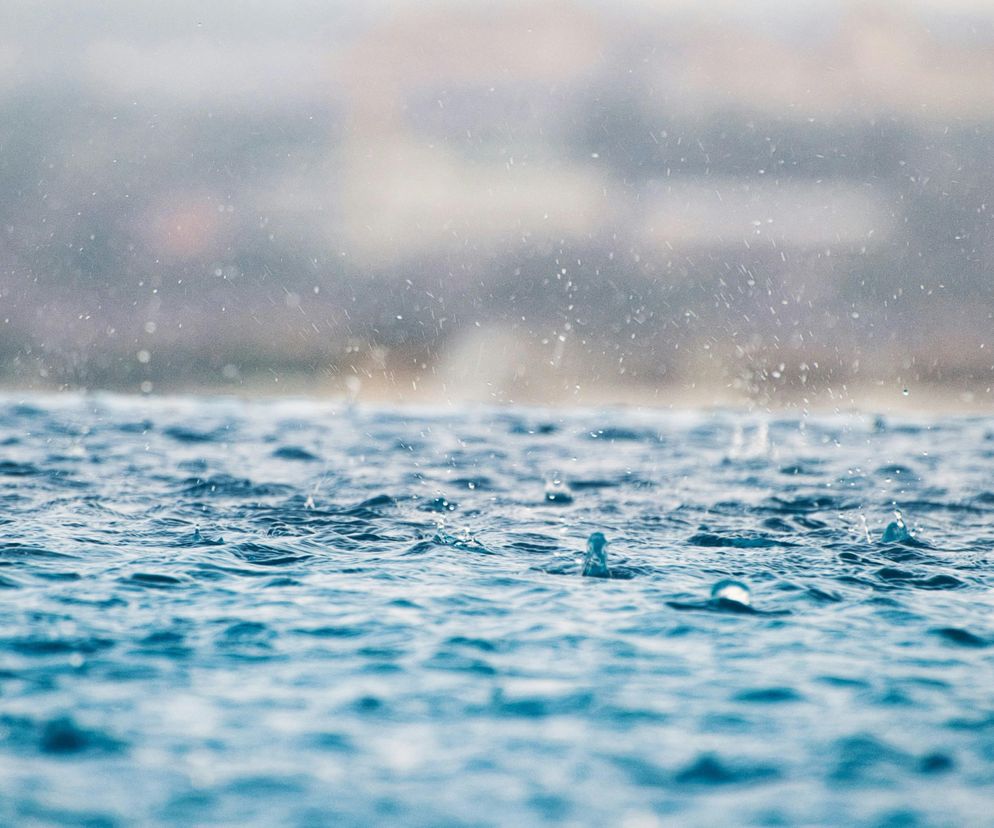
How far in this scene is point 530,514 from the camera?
1680 centimetres

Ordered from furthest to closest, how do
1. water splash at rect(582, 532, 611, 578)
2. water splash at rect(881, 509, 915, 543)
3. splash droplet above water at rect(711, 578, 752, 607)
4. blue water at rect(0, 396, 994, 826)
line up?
1. water splash at rect(881, 509, 915, 543)
2. water splash at rect(582, 532, 611, 578)
3. splash droplet above water at rect(711, 578, 752, 607)
4. blue water at rect(0, 396, 994, 826)

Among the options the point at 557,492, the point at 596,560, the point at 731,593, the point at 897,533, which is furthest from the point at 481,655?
the point at 557,492

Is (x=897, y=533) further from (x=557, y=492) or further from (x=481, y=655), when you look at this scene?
(x=481, y=655)

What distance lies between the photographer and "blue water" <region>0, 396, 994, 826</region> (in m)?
6.43

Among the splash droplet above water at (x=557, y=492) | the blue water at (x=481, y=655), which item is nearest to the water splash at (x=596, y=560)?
the blue water at (x=481, y=655)

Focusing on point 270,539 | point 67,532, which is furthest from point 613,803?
point 67,532

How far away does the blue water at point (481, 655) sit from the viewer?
643 centimetres

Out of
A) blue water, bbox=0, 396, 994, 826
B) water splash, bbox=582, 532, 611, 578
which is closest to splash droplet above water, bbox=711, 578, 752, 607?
blue water, bbox=0, 396, 994, 826

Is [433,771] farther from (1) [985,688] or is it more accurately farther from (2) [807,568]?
(2) [807,568]

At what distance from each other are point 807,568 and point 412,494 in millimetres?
7561

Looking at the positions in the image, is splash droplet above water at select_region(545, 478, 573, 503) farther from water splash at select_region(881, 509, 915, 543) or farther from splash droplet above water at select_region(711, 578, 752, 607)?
splash droplet above water at select_region(711, 578, 752, 607)

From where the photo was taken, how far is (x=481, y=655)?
912cm

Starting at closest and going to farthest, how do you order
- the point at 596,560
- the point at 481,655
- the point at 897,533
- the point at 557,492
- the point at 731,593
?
the point at 481,655, the point at 731,593, the point at 596,560, the point at 897,533, the point at 557,492

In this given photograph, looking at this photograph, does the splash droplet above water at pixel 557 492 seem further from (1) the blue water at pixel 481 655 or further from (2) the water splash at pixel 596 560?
(2) the water splash at pixel 596 560
